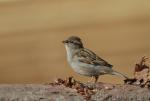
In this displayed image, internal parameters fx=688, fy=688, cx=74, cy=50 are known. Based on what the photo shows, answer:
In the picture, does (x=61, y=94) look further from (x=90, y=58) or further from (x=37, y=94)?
(x=90, y=58)

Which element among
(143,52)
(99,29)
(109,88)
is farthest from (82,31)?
(109,88)

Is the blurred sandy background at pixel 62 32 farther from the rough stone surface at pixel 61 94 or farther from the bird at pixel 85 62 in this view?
the rough stone surface at pixel 61 94

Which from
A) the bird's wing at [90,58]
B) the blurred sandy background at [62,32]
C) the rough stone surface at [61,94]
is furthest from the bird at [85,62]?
the rough stone surface at [61,94]

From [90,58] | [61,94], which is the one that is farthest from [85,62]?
[61,94]

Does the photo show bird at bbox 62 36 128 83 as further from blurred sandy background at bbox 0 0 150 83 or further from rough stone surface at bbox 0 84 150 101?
rough stone surface at bbox 0 84 150 101

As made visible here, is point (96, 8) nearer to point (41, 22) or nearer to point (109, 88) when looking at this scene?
point (41, 22)

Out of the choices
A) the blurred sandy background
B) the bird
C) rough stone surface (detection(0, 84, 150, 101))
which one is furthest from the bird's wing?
rough stone surface (detection(0, 84, 150, 101))
